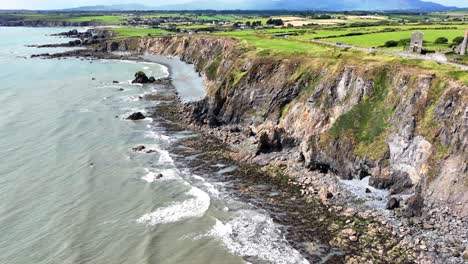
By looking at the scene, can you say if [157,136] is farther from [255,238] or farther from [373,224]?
[373,224]

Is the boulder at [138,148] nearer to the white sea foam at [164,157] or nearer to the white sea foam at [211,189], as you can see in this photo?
the white sea foam at [164,157]

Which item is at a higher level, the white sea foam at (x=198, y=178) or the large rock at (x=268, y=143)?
the large rock at (x=268, y=143)

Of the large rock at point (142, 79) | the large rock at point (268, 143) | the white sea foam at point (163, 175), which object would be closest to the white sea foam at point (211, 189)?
the white sea foam at point (163, 175)

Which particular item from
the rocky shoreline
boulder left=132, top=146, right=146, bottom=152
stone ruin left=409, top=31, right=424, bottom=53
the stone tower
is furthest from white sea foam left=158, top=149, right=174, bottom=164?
the stone tower

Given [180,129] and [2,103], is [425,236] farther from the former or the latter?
[2,103]

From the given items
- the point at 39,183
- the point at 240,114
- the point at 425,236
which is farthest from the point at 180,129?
the point at 425,236

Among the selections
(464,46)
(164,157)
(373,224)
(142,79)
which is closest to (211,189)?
(164,157)
